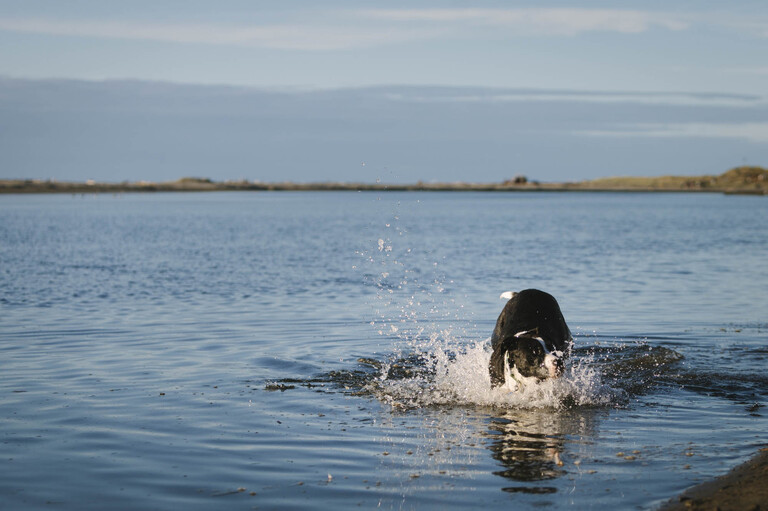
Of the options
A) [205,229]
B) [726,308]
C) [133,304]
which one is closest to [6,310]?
[133,304]

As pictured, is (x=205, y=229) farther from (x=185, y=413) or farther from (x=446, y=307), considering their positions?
(x=185, y=413)

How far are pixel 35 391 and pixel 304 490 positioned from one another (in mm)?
6493

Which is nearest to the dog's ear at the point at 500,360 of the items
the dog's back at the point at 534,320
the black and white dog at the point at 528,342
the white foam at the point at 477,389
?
the black and white dog at the point at 528,342

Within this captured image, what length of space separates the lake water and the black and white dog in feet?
1.34

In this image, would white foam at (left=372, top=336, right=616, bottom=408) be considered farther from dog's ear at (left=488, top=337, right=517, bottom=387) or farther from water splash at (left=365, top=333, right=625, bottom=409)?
dog's ear at (left=488, top=337, right=517, bottom=387)

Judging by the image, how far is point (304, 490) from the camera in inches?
340

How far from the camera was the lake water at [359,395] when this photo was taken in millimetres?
8836

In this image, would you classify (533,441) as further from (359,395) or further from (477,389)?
(359,395)

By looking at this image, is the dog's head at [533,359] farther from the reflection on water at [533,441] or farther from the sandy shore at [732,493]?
the sandy shore at [732,493]

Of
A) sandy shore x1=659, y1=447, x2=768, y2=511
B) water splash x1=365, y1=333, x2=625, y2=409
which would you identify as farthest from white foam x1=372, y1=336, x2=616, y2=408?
sandy shore x1=659, y1=447, x2=768, y2=511

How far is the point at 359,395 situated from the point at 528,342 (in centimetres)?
286

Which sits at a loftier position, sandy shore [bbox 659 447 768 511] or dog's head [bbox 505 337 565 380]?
dog's head [bbox 505 337 565 380]

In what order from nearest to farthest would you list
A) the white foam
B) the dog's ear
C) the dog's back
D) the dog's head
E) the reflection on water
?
the reflection on water < the dog's head < the dog's ear < the white foam < the dog's back

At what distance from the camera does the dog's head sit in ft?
37.9
